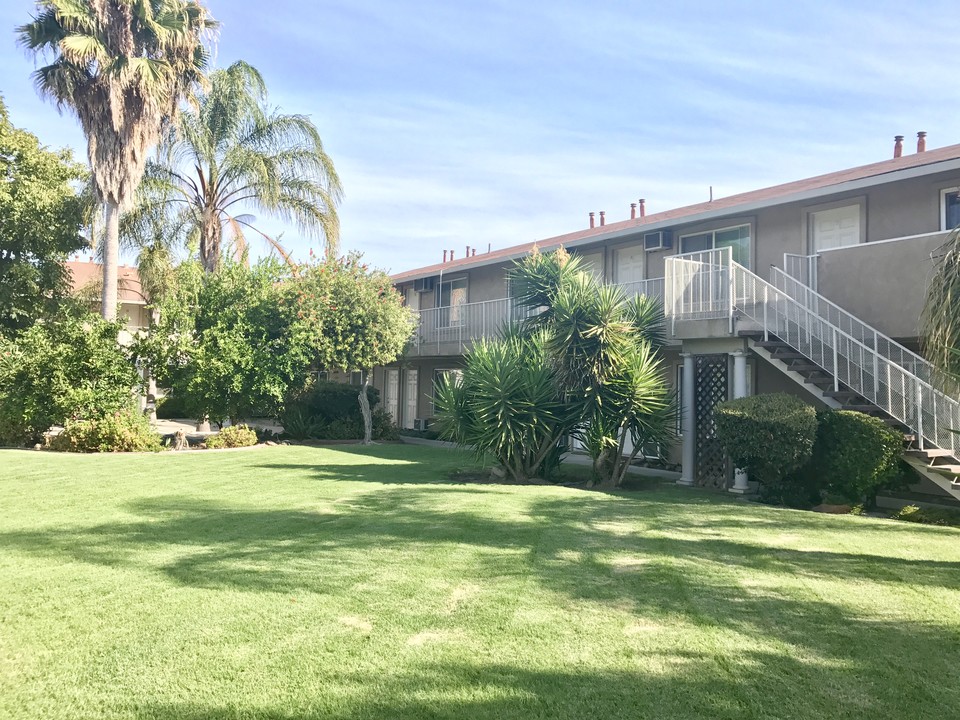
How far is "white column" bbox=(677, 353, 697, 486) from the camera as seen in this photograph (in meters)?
12.9

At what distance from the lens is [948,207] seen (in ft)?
40.2

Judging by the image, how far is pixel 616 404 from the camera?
11.7 metres

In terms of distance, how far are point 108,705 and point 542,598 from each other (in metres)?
3.00

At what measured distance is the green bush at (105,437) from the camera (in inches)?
623

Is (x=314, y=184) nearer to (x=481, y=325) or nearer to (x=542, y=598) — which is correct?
(x=481, y=325)

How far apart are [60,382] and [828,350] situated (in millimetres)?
15938

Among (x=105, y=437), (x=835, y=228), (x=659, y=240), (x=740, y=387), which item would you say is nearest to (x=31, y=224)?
(x=105, y=437)

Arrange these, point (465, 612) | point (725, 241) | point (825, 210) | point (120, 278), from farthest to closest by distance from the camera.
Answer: point (120, 278) < point (725, 241) < point (825, 210) < point (465, 612)

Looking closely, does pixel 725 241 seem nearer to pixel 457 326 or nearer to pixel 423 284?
pixel 457 326

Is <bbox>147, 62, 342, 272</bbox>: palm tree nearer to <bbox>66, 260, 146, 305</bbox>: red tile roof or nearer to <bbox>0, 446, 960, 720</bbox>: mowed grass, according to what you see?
<bbox>66, 260, 146, 305</bbox>: red tile roof

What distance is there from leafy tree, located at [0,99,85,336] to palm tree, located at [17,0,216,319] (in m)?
3.23

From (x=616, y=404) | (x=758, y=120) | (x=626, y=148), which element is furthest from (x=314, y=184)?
(x=616, y=404)

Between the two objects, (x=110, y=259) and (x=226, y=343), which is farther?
(x=110, y=259)

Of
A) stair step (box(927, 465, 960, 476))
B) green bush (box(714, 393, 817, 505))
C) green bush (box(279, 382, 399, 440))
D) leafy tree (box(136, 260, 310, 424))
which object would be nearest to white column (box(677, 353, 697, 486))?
green bush (box(714, 393, 817, 505))
